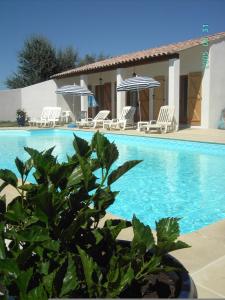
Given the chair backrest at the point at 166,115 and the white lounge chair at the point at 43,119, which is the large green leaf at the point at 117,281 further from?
the white lounge chair at the point at 43,119

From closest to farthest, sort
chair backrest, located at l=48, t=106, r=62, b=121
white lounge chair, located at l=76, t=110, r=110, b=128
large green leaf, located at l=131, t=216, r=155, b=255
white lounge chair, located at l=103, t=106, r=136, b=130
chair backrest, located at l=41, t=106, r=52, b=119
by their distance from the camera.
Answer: large green leaf, located at l=131, t=216, r=155, b=255 < white lounge chair, located at l=103, t=106, r=136, b=130 < white lounge chair, located at l=76, t=110, r=110, b=128 < chair backrest, located at l=48, t=106, r=62, b=121 < chair backrest, located at l=41, t=106, r=52, b=119

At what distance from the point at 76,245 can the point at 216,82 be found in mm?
14129

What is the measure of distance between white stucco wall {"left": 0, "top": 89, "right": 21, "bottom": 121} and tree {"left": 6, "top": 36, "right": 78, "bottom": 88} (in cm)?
750

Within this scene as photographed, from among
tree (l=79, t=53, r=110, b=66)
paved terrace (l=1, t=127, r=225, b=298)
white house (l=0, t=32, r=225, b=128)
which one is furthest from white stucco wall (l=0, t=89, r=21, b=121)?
paved terrace (l=1, t=127, r=225, b=298)

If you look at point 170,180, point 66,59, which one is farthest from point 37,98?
point 170,180

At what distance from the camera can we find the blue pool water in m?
5.54

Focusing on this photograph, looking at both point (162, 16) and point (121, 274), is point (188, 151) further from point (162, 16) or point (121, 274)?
point (162, 16)

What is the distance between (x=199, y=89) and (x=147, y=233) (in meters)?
14.5

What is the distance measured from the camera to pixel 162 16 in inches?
862

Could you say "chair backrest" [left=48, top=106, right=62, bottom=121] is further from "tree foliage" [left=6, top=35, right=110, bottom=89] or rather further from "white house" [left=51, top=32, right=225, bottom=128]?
"tree foliage" [left=6, top=35, right=110, bottom=89]

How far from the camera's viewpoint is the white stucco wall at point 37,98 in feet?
74.2

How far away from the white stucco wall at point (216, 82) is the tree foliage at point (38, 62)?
19.2 meters

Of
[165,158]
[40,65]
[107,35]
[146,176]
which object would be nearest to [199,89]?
[165,158]

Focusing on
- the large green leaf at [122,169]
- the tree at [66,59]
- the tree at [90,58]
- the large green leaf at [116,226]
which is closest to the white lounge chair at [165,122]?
the large green leaf at [116,226]
